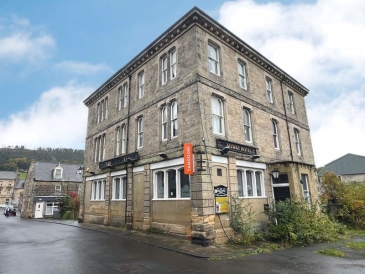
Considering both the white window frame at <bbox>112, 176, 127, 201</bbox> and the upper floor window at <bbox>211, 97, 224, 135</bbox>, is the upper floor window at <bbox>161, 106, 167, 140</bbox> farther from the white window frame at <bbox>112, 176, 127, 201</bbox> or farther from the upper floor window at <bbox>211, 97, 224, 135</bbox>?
the white window frame at <bbox>112, 176, 127, 201</bbox>

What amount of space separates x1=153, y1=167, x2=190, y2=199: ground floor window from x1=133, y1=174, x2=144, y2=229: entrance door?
4.37 ft

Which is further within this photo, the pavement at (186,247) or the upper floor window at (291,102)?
the upper floor window at (291,102)

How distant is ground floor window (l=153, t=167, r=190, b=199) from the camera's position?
11.7 meters

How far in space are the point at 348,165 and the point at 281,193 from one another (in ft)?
130

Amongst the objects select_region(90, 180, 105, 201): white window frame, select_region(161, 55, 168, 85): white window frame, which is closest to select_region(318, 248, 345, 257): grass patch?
select_region(161, 55, 168, 85): white window frame

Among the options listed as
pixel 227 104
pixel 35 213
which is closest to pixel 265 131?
pixel 227 104

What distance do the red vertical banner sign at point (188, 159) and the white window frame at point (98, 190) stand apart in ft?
35.0

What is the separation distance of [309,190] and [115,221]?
1334cm

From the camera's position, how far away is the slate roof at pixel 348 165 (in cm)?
4206

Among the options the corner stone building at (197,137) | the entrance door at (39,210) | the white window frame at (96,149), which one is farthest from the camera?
the entrance door at (39,210)

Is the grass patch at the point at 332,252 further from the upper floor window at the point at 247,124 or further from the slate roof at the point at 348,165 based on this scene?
the slate roof at the point at 348,165

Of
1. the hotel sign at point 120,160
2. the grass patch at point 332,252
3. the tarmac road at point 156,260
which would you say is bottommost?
the grass patch at point 332,252

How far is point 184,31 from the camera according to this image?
13016 millimetres

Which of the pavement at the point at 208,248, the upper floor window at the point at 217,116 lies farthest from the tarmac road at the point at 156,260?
the upper floor window at the point at 217,116
